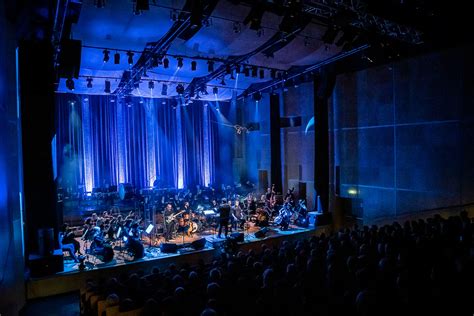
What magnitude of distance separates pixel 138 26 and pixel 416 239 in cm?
817

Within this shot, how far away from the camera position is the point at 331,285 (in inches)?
191

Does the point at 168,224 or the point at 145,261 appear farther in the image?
the point at 168,224

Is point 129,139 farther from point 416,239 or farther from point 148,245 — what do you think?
point 416,239

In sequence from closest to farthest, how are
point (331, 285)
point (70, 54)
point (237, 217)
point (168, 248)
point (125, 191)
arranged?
point (331, 285) → point (70, 54) → point (168, 248) → point (237, 217) → point (125, 191)

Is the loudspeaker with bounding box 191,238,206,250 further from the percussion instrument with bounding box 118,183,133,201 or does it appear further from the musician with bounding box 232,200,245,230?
the percussion instrument with bounding box 118,183,133,201

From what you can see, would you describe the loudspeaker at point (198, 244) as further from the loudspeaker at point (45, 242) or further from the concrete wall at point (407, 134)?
the concrete wall at point (407, 134)

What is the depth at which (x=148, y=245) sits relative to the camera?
10922mm

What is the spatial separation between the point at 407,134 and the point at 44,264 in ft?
37.0

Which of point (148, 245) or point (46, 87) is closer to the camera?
point (46, 87)

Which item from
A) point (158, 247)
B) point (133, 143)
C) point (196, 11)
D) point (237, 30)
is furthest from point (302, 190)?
point (196, 11)

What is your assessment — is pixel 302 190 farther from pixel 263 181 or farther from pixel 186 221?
pixel 186 221

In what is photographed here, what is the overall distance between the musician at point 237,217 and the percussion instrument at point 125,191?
5978mm

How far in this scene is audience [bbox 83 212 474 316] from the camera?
3.96 metres

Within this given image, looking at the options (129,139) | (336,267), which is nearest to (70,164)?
(129,139)
